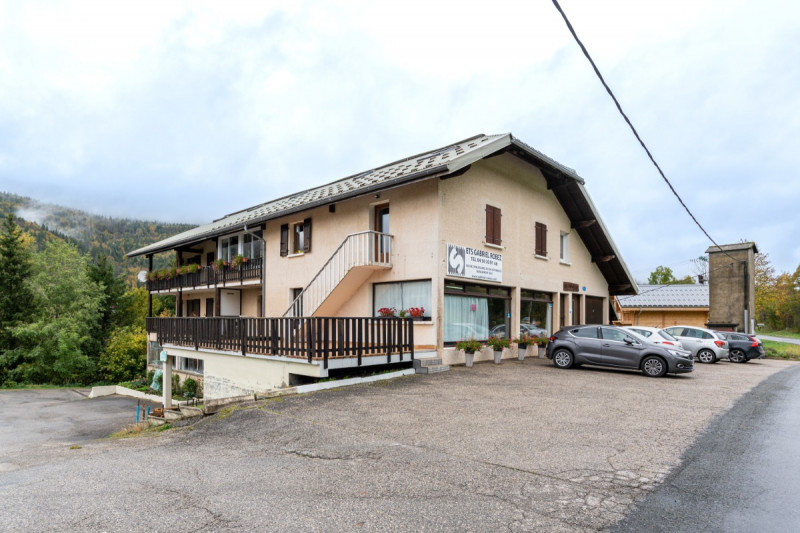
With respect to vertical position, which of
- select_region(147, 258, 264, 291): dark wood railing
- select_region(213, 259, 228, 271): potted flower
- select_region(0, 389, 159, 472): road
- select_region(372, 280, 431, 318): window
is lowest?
select_region(0, 389, 159, 472): road

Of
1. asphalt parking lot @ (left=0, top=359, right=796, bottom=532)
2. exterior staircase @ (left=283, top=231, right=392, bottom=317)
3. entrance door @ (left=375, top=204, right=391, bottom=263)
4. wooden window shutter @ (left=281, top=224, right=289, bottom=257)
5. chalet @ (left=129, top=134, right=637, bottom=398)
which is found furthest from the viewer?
wooden window shutter @ (left=281, top=224, right=289, bottom=257)

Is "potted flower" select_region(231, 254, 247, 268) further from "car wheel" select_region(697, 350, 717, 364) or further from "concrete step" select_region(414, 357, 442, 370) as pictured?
"car wheel" select_region(697, 350, 717, 364)

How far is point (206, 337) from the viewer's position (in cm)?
1617

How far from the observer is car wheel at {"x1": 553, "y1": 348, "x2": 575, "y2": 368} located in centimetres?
1460

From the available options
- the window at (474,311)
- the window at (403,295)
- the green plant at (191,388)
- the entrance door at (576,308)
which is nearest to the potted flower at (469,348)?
the window at (474,311)

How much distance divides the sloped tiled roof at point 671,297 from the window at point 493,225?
2206 centimetres

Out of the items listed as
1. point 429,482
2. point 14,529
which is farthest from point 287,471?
point 14,529

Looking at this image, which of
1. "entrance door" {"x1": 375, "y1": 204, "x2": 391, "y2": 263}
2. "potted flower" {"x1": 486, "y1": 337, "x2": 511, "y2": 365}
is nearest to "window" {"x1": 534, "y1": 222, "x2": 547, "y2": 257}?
"potted flower" {"x1": 486, "y1": 337, "x2": 511, "y2": 365}

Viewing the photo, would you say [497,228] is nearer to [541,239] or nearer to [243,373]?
[541,239]

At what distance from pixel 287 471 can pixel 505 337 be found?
12675mm

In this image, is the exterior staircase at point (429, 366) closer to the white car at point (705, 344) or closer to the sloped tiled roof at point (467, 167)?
the sloped tiled roof at point (467, 167)

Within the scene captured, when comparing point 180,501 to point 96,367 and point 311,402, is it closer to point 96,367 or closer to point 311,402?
point 311,402

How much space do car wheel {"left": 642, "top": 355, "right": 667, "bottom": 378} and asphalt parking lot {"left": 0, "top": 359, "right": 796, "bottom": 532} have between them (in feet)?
10.6

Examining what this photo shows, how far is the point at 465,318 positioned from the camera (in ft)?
50.2
